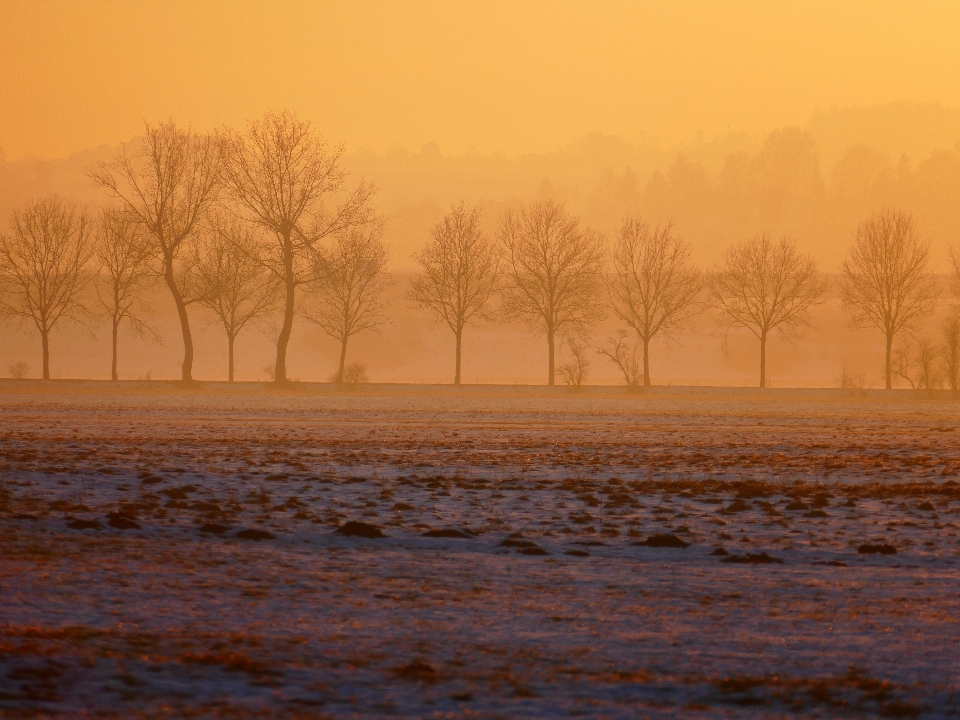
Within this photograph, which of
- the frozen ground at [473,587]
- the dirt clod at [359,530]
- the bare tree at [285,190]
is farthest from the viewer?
the bare tree at [285,190]

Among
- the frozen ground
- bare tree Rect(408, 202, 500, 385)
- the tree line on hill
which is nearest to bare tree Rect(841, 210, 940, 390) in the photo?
the tree line on hill

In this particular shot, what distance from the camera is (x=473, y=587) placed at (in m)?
8.27

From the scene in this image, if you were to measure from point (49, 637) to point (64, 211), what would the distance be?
70753mm

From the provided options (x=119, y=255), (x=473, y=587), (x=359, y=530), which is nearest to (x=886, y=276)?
(x=119, y=255)

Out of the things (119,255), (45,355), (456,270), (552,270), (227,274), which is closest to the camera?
(45,355)

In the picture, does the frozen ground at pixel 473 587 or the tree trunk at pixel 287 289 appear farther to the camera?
the tree trunk at pixel 287 289

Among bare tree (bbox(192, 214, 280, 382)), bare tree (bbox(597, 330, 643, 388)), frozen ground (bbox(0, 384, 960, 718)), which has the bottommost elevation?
frozen ground (bbox(0, 384, 960, 718))

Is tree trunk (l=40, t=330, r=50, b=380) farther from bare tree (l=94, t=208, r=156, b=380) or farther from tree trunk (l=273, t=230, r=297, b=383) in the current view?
tree trunk (l=273, t=230, r=297, b=383)

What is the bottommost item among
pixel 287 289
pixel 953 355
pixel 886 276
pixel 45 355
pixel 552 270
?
pixel 45 355

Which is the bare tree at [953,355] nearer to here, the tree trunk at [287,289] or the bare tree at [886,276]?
the bare tree at [886,276]

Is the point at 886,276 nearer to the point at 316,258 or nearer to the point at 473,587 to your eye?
the point at 316,258

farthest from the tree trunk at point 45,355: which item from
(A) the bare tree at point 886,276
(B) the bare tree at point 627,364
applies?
(A) the bare tree at point 886,276

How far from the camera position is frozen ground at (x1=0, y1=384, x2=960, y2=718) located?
5555 mm

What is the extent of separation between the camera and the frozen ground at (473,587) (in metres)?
5.55
